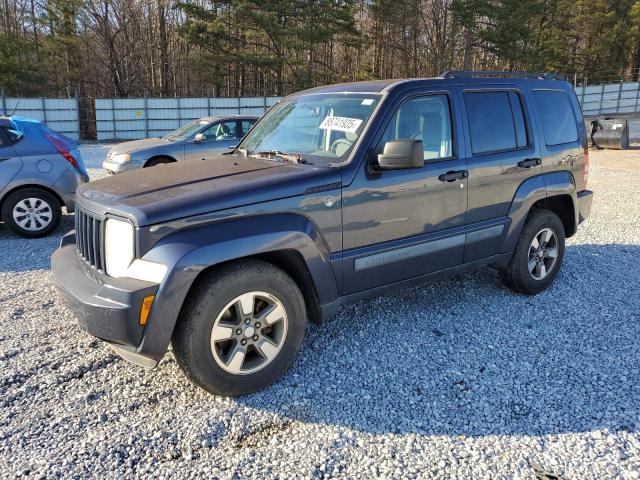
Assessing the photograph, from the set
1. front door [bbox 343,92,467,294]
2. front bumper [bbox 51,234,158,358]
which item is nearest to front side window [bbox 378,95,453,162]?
front door [bbox 343,92,467,294]

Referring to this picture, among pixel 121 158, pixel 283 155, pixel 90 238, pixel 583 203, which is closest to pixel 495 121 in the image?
pixel 583 203

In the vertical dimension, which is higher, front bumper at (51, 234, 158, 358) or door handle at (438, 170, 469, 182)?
door handle at (438, 170, 469, 182)

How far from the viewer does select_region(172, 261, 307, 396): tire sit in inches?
114

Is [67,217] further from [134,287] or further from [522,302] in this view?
[522,302]

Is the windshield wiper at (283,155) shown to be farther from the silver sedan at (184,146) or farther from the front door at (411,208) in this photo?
the silver sedan at (184,146)

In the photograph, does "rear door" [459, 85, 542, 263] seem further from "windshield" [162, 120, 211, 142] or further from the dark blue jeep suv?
"windshield" [162, 120, 211, 142]

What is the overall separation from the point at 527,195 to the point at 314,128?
206 centimetres

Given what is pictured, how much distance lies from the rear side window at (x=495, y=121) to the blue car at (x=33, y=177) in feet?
18.6

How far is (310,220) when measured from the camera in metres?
3.25

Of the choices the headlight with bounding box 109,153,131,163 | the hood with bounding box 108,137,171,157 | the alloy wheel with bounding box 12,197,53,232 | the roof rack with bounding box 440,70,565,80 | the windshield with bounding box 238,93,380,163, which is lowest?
the alloy wheel with bounding box 12,197,53,232

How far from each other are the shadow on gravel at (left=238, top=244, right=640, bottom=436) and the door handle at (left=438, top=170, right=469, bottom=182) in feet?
3.98

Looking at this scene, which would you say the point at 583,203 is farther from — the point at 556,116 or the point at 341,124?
the point at 341,124

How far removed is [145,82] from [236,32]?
7969 millimetres

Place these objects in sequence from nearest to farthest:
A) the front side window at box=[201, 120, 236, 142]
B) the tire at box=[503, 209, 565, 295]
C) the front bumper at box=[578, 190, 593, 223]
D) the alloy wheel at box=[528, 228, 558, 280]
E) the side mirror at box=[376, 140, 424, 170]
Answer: the side mirror at box=[376, 140, 424, 170] < the tire at box=[503, 209, 565, 295] < the alloy wheel at box=[528, 228, 558, 280] < the front bumper at box=[578, 190, 593, 223] < the front side window at box=[201, 120, 236, 142]
